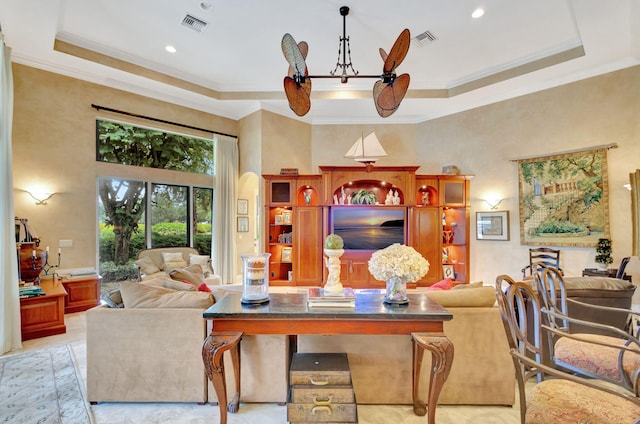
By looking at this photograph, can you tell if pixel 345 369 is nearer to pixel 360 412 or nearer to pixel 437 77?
pixel 360 412

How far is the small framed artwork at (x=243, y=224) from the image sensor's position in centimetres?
706

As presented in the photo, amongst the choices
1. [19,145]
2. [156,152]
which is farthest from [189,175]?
[19,145]

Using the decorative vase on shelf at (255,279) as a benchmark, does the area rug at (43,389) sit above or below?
below

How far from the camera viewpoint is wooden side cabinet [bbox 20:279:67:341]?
3.52m

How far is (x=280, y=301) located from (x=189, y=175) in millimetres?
5197

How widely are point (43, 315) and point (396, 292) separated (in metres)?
4.34

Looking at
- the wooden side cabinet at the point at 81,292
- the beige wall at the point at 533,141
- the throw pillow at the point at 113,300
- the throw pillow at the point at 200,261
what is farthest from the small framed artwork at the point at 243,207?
the throw pillow at the point at 113,300

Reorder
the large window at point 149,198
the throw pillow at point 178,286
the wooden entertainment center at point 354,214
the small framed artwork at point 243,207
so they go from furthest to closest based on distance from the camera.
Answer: the small framed artwork at point 243,207 → the wooden entertainment center at point 354,214 → the large window at point 149,198 → the throw pillow at point 178,286

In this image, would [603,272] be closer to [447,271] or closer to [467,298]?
[447,271]

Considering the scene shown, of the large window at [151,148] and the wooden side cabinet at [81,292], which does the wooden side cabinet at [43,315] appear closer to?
the wooden side cabinet at [81,292]

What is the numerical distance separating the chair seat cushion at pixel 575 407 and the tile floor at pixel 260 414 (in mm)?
891

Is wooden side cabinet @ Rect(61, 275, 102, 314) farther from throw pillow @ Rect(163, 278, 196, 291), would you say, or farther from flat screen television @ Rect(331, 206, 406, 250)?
flat screen television @ Rect(331, 206, 406, 250)

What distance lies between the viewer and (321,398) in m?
1.88

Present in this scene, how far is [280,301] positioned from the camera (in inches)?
83.4
